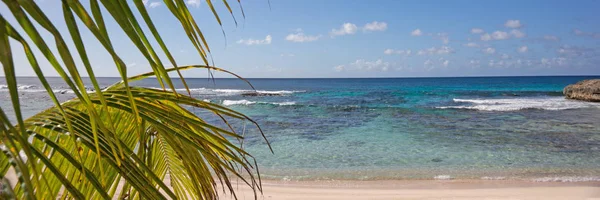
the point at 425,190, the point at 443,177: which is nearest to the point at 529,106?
the point at 443,177

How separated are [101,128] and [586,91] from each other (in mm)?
30215

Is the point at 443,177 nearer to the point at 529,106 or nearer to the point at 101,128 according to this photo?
the point at 101,128

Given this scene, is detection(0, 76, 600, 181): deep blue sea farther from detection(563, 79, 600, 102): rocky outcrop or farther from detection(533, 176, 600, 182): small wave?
detection(563, 79, 600, 102): rocky outcrop

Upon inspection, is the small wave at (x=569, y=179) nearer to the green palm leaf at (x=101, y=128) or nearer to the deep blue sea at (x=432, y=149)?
the deep blue sea at (x=432, y=149)

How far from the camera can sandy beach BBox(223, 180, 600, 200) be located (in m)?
6.46

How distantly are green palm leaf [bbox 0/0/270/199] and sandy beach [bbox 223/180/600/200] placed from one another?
16.6ft

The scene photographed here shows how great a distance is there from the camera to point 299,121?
16922mm

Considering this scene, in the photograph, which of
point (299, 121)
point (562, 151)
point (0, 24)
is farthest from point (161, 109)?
point (299, 121)

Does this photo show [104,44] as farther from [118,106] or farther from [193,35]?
[118,106]

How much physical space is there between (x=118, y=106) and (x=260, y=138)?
36.5 feet

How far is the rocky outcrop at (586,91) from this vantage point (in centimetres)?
2465

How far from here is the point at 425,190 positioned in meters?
6.88

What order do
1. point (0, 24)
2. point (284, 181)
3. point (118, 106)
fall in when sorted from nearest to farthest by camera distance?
point (0, 24)
point (118, 106)
point (284, 181)

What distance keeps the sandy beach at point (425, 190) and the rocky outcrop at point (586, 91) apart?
21238 mm
